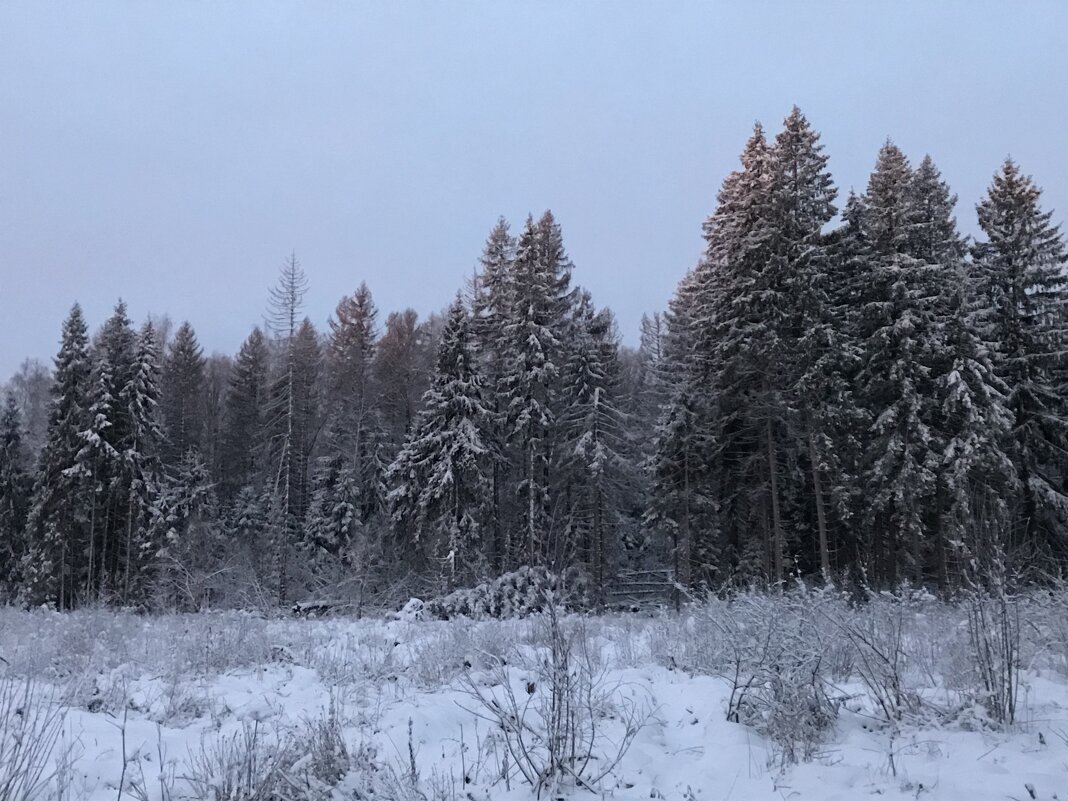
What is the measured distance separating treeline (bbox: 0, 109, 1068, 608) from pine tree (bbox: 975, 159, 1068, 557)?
11 centimetres

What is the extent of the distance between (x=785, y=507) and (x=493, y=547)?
12.0 meters

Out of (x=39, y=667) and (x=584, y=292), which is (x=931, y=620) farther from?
(x=584, y=292)

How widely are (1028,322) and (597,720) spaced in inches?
1096

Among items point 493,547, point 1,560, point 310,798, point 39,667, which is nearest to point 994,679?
point 310,798

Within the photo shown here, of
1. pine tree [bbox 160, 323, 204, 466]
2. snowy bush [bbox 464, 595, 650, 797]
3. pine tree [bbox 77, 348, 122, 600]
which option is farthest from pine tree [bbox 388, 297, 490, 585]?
snowy bush [bbox 464, 595, 650, 797]

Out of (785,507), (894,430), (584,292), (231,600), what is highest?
(584,292)

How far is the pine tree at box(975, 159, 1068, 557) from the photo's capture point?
79.8ft

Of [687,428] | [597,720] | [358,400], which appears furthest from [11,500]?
[597,720]

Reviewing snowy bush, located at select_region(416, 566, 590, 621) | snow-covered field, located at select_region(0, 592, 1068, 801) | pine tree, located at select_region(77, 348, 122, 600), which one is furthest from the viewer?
pine tree, located at select_region(77, 348, 122, 600)

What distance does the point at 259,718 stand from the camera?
5.73 meters

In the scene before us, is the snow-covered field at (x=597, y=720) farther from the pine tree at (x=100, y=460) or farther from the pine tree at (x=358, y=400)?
the pine tree at (x=358, y=400)

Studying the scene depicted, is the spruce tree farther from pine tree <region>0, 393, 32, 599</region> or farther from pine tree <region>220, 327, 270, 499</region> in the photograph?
pine tree <region>0, 393, 32, 599</region>

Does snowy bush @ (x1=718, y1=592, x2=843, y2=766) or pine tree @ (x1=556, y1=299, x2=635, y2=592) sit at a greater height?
pine tree @ (x1=556, y1=299, x2=635, y2=592)

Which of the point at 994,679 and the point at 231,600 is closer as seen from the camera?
the point at 994,679
